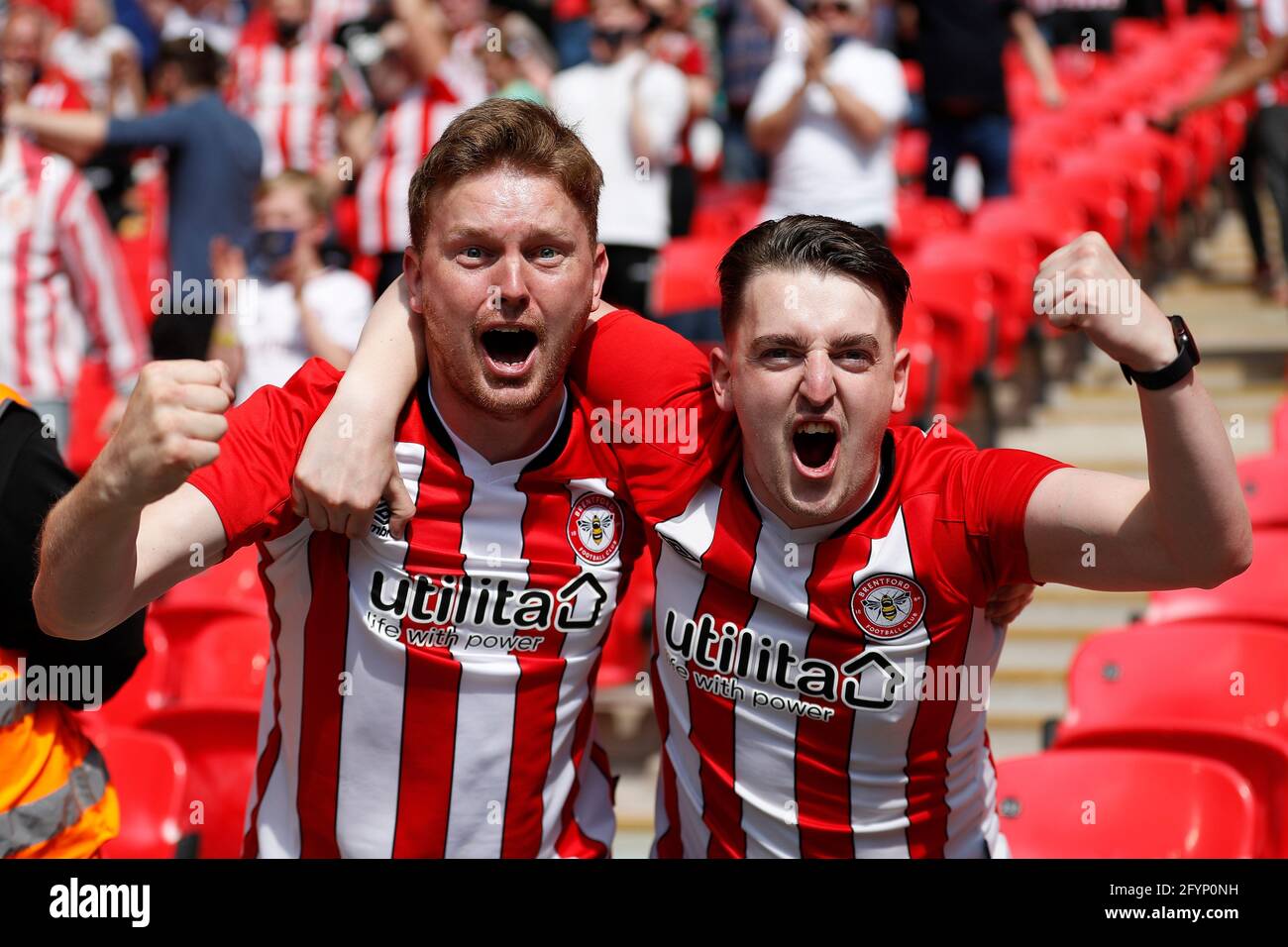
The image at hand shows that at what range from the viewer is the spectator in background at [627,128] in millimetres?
5969

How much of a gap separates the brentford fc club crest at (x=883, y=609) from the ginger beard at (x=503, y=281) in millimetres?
596

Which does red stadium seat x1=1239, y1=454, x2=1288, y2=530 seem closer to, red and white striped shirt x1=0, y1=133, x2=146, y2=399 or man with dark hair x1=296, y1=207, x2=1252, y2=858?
man with dark hair x1=296, y1=207, x2=1252, y2=858

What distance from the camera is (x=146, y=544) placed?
2.18 meters

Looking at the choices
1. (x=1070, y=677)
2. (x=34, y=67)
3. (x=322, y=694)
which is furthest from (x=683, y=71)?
(x=322, y=694)

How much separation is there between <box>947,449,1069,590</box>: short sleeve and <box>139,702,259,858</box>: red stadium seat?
76.1 inches

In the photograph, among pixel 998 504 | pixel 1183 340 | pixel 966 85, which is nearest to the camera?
pixel 1183 340

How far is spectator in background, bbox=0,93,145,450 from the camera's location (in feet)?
16.6

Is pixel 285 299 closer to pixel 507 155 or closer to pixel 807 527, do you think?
pixel 507 155

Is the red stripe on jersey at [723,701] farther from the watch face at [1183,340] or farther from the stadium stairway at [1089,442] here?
the stadium stairway at [1089,442]

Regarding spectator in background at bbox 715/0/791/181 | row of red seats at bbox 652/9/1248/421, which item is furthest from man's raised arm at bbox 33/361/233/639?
spectator in background at bbox 715/0/791/181

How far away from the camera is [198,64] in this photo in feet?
21.2

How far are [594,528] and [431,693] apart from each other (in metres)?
0.39

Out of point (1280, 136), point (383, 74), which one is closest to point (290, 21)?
point (383, 74)
